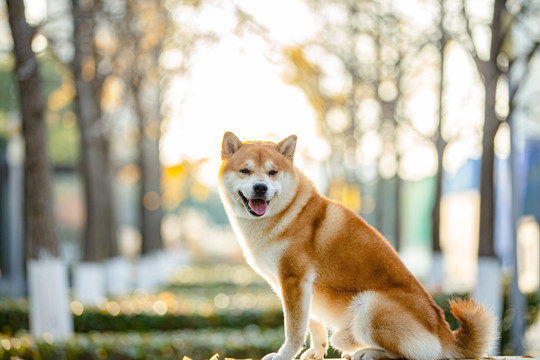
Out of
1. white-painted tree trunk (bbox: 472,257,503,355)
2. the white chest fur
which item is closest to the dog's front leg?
the white chest fur

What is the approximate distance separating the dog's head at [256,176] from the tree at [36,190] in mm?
5501

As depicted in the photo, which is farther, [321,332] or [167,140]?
[167,140]

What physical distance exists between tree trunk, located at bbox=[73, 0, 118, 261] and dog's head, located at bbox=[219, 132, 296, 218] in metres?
8.01

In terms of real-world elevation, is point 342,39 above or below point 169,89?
above

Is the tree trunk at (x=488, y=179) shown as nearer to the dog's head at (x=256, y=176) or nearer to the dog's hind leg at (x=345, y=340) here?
the dog's hind leg at (x=345, y=340)

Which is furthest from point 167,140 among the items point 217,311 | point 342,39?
point 217,311

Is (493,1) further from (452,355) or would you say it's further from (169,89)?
(169,89)

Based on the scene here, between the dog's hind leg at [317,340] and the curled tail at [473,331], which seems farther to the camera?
the dog's hind leg at [317,340]

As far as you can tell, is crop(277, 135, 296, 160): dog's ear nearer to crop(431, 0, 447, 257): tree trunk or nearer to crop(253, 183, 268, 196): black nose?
crop(253, 183, 268, 196): black nose

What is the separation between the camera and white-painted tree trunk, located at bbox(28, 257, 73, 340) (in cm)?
872

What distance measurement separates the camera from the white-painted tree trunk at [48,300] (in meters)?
8.72

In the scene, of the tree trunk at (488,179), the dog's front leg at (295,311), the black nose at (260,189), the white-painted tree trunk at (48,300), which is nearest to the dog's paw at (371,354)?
the dog's front leg at (295,311)

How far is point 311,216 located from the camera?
4.26m

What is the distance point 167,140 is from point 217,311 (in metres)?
9.61
